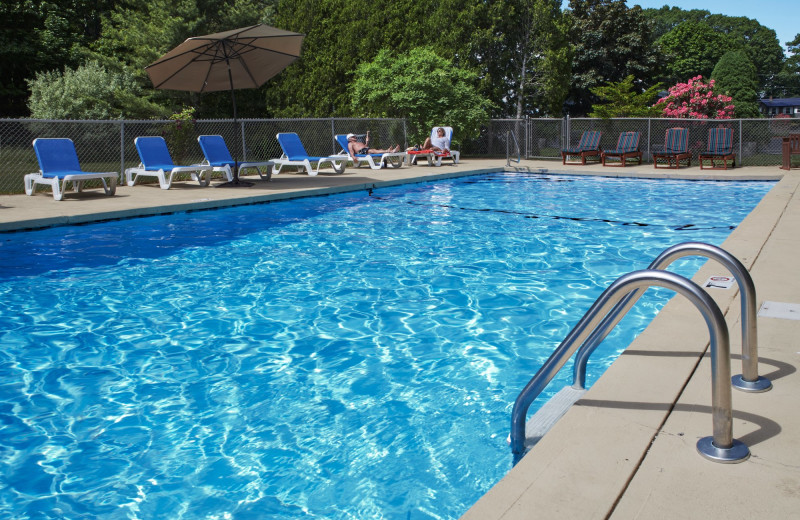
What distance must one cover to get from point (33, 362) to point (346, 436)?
251cm

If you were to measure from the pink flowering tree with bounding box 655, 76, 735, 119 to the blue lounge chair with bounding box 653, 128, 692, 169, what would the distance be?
505cm

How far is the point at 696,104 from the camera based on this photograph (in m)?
21.9

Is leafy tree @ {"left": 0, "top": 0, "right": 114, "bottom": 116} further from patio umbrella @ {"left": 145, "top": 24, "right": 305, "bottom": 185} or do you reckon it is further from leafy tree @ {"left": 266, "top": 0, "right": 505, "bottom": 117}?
patio umbrella @ {"left": 145, "top": 24, "right": 305, "bottom": 185}

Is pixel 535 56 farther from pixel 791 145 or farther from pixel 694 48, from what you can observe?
pixel 694 48

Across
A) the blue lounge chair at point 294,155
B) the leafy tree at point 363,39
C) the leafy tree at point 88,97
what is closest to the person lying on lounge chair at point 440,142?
the blue lounge chair at point 294,155

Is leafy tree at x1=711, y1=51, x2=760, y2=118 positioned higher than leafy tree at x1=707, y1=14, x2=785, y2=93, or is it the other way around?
leafy tree at x1=707, y1=14, x2=785, y2=93

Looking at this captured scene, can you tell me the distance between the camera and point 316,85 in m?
25.3

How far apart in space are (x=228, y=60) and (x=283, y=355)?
31.4 ft

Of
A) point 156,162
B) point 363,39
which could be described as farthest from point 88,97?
point 156,162

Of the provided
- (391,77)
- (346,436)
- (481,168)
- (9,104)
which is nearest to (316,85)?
(391,77)

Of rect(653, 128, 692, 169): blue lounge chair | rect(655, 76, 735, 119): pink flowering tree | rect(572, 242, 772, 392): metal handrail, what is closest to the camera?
rect(572, 242, 772, 392): metal handrail

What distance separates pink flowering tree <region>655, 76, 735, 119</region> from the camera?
21.8 meters

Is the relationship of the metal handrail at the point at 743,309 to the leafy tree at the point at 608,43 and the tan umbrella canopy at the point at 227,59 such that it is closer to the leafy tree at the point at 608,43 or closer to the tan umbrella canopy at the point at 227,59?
the tan umbrella canopy at the point at 227,59

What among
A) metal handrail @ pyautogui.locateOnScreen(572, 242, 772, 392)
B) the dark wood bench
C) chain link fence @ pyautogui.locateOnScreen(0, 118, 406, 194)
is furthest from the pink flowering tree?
metal handrail @ pyautogui.locateOnScreen(572, 242, 772, 392)
